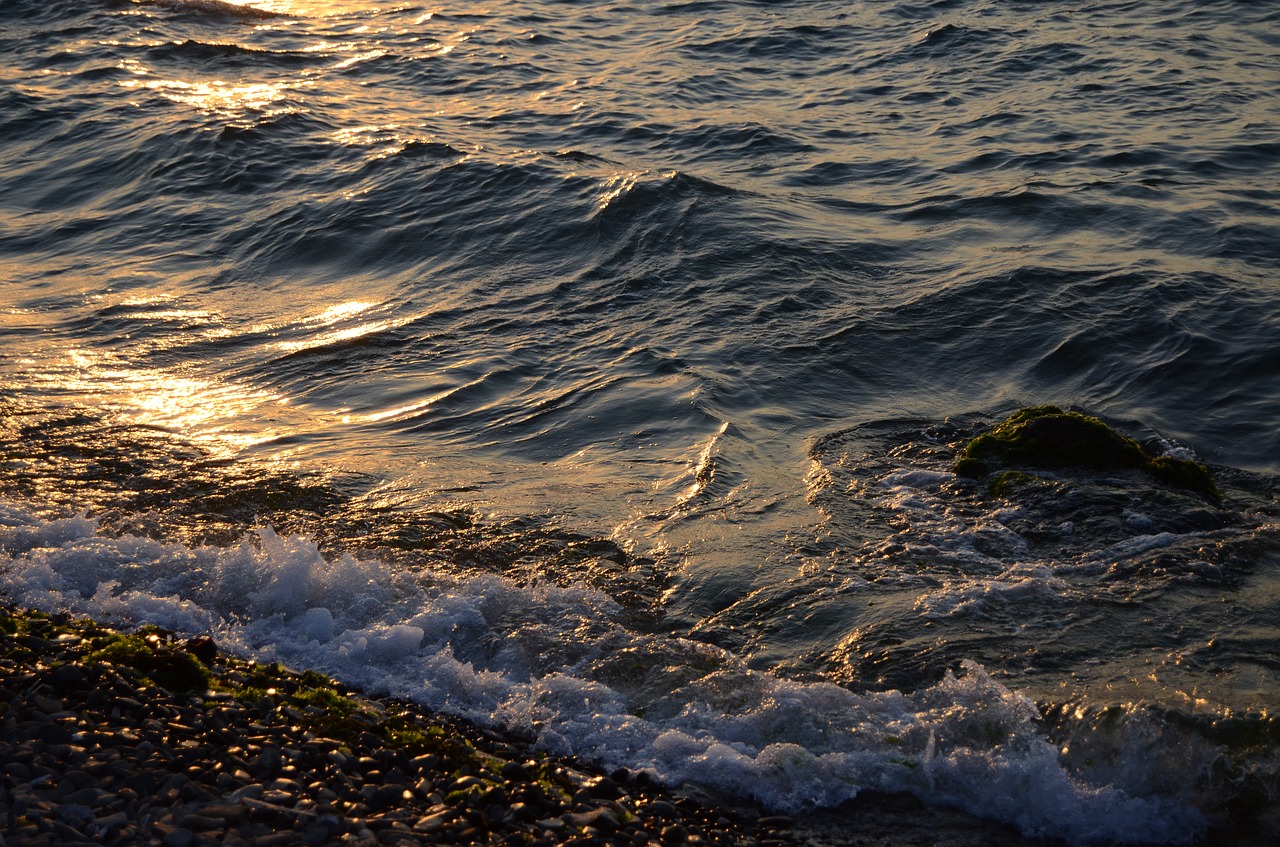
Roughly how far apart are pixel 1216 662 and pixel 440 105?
55.0ft

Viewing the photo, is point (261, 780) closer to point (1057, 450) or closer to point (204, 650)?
point (204, 650)

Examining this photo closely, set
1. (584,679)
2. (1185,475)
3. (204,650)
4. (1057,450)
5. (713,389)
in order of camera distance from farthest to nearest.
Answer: (713,389), (1057,450), (1185,475), (584,679), (204,650)

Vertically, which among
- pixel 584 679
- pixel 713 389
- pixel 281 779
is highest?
pixel 281 779

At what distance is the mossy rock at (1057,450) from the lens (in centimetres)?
853

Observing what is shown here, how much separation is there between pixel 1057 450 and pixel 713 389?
3.13 m

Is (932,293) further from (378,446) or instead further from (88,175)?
(88,175)

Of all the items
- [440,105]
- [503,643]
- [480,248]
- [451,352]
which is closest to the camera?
[503,643]

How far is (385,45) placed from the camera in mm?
24547

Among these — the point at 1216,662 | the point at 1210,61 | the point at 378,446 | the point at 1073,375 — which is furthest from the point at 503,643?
the point at 1210,61

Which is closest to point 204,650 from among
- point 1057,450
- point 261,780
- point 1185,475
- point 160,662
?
point 160,662

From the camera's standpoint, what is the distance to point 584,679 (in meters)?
6.62

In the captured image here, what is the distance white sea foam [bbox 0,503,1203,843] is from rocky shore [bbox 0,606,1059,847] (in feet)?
0.73

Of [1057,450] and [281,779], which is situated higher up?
[281,779]

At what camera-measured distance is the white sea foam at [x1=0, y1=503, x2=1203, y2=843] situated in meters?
5.70
